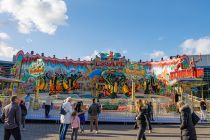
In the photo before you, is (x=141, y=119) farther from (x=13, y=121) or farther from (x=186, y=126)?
(x=13, y=121)

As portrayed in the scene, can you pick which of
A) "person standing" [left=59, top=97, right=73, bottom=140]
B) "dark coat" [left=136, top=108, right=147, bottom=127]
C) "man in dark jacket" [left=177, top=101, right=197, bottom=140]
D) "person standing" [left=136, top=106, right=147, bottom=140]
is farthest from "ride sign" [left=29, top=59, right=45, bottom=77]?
"man in dark jacket" [left=177, top=101, right=197, bottom=140]

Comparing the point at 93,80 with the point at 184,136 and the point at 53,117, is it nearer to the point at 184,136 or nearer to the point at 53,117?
the point at 53,117

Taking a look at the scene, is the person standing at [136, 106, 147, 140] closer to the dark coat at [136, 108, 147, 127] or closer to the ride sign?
the dark coat at [136, 108, 147, 127]

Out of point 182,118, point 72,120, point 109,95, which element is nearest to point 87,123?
point 72,120

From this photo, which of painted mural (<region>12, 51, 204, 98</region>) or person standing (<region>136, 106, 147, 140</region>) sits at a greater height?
painted mural (<region>12, 51, 204, 98</region>)

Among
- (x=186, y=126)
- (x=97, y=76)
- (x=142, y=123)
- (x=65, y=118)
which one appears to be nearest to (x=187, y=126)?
(x=186, y=126)

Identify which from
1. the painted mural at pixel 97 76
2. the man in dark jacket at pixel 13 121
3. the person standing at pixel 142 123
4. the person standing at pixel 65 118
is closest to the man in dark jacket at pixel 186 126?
the person standing at pixel 142 123

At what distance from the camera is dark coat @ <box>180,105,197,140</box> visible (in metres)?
6.01

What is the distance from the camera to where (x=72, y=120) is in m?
9.00

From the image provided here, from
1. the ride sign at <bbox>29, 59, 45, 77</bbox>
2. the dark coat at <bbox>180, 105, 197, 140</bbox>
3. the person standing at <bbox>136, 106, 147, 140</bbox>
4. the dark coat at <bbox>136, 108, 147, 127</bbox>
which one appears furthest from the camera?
the ride sign at <bbox>29, 59, 45, 77</bbox>

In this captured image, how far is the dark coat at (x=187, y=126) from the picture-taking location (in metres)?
6.01

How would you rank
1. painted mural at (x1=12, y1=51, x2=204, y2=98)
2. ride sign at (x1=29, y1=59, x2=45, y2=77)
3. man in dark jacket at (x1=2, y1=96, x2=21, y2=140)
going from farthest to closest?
painted mural at (x1=12, y1=51, x2=204, y2=98) → ride sign at (x1=29, y1=59, x2=45, y2=77) → man in dark jacket at (x1=2, y1=96, x2=21, y2=140)

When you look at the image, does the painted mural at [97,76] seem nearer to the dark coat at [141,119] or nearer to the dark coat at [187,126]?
the dark coat at [141,119]

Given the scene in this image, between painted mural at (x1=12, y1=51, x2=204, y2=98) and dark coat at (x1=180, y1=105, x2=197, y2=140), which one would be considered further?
painted mural at (x1=12, y1=51, x2=204, y2=98)
